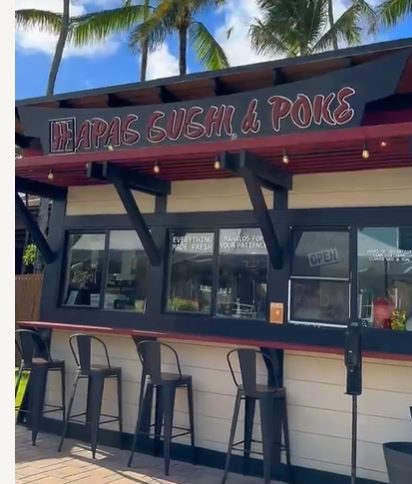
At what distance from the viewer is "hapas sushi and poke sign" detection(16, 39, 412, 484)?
405 centimetres

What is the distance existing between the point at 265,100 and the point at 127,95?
1.68 metres

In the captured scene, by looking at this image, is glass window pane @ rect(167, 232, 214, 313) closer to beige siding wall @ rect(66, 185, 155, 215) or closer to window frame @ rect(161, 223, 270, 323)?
window frame @ rect(161, 223, 270, 323)

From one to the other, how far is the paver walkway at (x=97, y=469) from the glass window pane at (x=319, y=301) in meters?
1.40

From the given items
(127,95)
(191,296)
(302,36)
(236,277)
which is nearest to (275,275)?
(236,277)

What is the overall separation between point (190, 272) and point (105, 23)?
36.3 feet

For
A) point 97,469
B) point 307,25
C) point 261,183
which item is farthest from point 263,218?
point 307,25

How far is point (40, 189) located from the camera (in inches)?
231

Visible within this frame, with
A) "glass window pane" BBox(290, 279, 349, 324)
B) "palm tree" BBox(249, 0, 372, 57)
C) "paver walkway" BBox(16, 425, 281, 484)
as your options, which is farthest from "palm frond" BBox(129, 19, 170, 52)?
"paver walkway" BBox(16, 425, 281, 484)

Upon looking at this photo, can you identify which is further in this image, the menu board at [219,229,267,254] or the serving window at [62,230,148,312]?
the serving window at [62,230,148,312]

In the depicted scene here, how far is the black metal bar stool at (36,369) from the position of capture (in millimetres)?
5219

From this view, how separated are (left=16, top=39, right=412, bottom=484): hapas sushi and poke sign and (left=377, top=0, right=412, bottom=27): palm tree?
941cm

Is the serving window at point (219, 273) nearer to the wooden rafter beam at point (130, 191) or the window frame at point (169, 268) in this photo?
the window frame at point (169, 268)

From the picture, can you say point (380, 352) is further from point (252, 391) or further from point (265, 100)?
point (265, 100)

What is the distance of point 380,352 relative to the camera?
4.09 m
